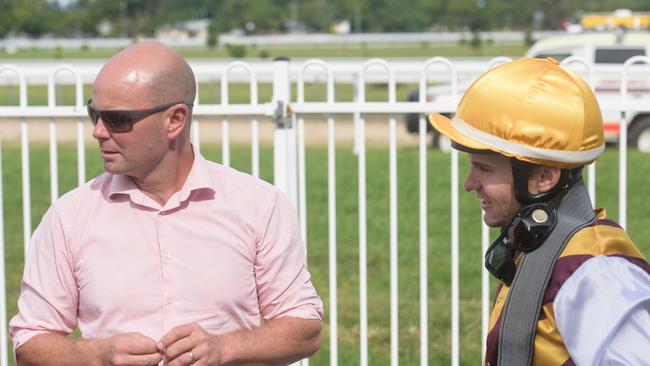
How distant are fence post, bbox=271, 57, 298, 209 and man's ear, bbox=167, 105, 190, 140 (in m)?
2.17

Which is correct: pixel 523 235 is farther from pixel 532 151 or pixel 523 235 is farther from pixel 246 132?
pixel 246 132

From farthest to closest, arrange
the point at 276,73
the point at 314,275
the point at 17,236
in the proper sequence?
the point at 17,236 → the point at 314,275 → the point at 276,73

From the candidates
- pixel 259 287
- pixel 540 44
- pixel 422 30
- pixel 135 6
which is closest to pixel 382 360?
pixel 259 287

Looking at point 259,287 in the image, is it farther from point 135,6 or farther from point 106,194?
point 135,6

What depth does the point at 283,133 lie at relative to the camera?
205 inches

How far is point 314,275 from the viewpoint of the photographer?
7711 millimetres

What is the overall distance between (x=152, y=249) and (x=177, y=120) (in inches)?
13.1

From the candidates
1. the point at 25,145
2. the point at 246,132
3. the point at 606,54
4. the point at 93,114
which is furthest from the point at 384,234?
the point at 606,54

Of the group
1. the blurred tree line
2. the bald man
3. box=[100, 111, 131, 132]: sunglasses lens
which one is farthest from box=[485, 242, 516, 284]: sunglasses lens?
the blurred tree line

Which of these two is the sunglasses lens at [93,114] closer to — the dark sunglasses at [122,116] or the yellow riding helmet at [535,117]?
the dark sunglasses at [122,116]

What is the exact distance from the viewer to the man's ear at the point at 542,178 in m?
2.39

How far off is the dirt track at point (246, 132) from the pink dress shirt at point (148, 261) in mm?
11935

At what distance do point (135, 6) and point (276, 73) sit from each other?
9709 centimetres

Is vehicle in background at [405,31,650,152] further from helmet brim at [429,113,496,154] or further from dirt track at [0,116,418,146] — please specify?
helmet brim at [429,113,496,154]
